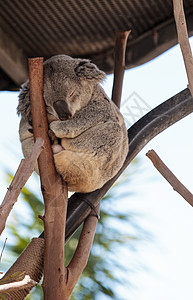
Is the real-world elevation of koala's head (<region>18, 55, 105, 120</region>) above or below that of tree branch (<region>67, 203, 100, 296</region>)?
above

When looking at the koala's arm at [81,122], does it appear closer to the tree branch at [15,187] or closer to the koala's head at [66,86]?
the koala's head at [66,86]

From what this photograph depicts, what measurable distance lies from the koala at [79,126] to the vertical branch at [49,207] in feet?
0.49

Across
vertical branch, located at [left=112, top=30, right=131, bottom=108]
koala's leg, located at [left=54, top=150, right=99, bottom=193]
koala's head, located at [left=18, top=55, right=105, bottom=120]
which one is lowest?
koala's leg, located at [left=54, top=150, right=99, bottom=193]

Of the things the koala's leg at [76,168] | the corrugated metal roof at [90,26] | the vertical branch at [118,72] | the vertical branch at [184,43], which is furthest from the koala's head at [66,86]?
the vertical branch at [184,43]

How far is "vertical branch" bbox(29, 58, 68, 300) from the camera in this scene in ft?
7.58

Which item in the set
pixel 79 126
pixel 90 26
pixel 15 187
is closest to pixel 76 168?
pixel 79 126

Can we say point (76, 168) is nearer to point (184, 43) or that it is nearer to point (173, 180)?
point (173, 180)

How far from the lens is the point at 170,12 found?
3586mm

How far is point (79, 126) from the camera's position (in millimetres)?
2619

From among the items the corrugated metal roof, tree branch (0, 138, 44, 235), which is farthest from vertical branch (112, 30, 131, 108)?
tree branch (0, 138, 44, 235)

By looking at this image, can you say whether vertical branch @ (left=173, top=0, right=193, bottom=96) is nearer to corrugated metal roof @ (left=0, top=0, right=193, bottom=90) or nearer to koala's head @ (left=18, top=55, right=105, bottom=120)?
koala's head @ (left=18, top=55, right=105, bottom=120)

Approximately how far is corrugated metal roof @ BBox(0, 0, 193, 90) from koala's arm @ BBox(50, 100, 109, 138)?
1053 millimetres

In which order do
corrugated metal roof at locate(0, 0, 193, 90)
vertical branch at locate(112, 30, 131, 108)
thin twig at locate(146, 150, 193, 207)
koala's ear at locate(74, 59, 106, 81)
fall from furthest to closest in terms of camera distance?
corrugated metal roof at locate(0, 0, 193, 90), vertical branch at locate(112, 30, 131, 108), koala's ear at locate(74, 59, 106, 81), thin twig at locate(146, 150, 193, 207)

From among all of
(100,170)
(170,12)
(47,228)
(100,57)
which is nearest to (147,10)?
(170,12)
